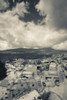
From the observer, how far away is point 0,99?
4359 cm

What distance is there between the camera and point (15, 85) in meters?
53.6

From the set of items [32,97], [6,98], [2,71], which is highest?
[2,71]

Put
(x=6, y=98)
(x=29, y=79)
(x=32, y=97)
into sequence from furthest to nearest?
(x=29, y=79) → (x=6, y=98) → (x=32, y=97)

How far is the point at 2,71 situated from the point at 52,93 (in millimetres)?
30012

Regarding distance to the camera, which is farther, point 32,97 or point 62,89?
point 62,89

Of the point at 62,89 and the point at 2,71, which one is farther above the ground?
the point at 2,71

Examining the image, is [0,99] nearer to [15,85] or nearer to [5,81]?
[15,85]

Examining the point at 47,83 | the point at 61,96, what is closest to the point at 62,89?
the point at 61,96

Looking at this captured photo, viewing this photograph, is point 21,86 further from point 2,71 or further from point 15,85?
point 2,71

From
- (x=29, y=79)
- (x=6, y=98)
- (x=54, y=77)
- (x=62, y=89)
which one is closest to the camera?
(x=62, y=89)

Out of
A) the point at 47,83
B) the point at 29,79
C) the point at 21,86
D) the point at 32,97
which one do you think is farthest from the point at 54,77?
the point at 32,97

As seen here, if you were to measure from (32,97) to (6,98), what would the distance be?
13.8m

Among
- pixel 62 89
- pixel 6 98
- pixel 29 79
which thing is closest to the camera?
pixel 62 89

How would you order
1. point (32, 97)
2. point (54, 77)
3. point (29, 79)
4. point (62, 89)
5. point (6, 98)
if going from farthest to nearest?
1. point (54, 77)
2. point (29, 79)
3. point (6, 98)
4. point (62, 89)
5. point (32, 97)
